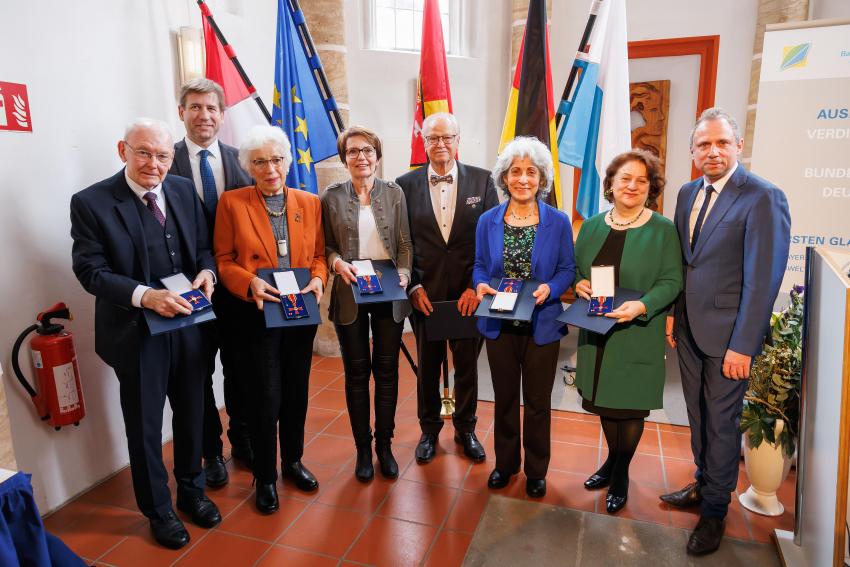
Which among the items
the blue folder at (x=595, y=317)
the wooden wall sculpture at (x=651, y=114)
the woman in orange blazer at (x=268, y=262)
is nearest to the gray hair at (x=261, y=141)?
the woman in orange blazer at (x=268, y=262)

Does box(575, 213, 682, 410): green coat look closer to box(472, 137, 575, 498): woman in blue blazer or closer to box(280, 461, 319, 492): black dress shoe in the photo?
box(472, 137, 575, 498): woman in blue blazer

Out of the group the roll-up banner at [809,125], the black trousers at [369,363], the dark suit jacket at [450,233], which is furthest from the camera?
the roll-up banner at [809,125]

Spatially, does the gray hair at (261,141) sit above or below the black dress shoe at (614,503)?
above

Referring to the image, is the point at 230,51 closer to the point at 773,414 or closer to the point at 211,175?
the point at 211,175

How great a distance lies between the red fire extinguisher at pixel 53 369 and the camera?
8.13ft

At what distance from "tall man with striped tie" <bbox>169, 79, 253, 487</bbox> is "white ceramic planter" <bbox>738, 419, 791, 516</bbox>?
242 centimetres

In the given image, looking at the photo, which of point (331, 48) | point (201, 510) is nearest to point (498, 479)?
point (201, 510)

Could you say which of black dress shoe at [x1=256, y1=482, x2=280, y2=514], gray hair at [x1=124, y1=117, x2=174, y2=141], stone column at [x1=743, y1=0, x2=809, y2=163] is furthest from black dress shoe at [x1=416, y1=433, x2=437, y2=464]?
stone column at [x1=743, y1=0, x2=809, y2=163]

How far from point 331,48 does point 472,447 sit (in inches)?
135

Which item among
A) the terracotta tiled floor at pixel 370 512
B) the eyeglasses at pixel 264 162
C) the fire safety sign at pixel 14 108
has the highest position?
the fire safety sign at pixel 14 108

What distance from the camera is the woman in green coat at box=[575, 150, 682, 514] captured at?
2.25 metres

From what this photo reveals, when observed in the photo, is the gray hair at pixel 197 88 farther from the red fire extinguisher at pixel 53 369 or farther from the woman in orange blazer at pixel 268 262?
the red fire extinguisher at pixel 53 369

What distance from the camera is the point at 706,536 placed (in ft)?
7.59

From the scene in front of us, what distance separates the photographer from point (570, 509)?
262 centimetres
